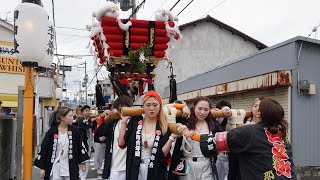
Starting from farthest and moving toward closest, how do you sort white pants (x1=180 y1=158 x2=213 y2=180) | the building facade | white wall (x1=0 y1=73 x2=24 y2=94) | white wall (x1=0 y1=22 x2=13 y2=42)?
the building facade → white wall (x1=0 y1=22 x2=13 y2=42) → white wall (x1=0 y1=73 x2=24 y2=94) → white pants (x1=180 y1=158 x2=213 y2=180)

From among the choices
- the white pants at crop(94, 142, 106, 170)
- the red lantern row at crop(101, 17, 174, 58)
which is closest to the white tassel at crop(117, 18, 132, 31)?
the red lantern row at crop(101, 17, 174, 58)

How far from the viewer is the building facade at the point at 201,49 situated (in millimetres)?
23766

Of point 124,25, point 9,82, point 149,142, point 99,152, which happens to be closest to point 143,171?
point 149,142

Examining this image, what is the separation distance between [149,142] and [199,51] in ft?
67.5

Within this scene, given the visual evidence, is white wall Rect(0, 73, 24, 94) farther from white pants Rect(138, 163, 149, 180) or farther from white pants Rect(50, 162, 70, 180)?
white pants Rect(138, 163, 149, 180)

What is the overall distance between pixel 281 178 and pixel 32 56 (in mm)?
4646

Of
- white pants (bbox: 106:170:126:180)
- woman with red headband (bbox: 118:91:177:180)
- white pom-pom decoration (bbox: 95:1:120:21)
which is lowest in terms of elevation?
white pants (bbox: 106:170:126:180)

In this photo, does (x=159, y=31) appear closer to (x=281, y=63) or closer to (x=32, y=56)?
(x=32, y=56)

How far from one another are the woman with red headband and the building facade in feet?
64.2

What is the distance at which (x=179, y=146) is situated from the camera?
4.11 metres

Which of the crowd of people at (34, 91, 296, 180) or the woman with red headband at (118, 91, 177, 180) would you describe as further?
the woman with red headband at (118, 91, 177, 180)

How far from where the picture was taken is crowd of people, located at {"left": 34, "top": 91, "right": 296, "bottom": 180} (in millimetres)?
3043

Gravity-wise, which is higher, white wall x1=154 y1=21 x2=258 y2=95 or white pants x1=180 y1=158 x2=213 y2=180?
white wall x1=154 y1=21 x2=258 y2=95

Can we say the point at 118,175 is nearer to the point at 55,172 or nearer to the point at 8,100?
the point at 55,172
